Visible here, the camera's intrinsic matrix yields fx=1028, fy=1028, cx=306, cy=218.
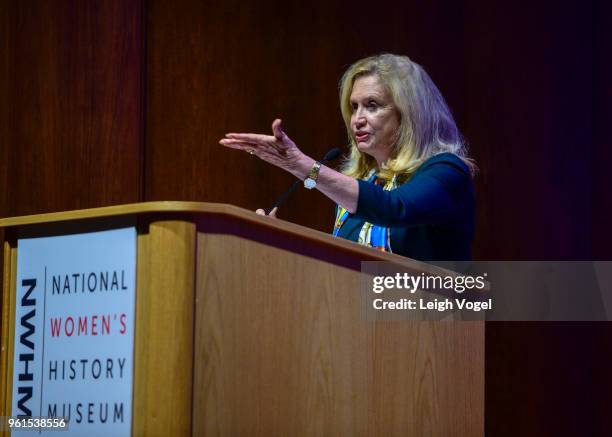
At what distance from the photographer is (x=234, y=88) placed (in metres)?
3.39

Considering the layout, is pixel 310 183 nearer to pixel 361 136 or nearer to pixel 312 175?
pixel 312 175

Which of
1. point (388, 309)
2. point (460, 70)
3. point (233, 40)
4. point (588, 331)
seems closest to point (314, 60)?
point (233, 40)

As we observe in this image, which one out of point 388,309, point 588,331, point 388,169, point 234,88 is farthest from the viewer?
point 234,88

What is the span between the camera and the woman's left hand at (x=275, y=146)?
199 centimetres

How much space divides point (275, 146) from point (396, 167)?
1.98 feet

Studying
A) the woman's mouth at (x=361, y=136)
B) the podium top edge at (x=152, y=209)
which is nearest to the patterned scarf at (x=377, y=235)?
the woman's mouth at (x=361, y=136)

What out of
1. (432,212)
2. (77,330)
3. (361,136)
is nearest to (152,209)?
(77,330)

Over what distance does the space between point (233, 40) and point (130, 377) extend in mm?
1920

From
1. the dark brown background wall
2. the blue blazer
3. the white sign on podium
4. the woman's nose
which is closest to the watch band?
the blue blazer

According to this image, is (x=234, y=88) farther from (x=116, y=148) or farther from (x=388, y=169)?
(x=388, y=169)

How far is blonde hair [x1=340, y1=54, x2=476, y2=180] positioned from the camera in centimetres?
255

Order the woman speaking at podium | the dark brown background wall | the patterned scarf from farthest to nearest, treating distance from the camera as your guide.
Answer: the dark brown background wall < the patterned scarf < the woman speaking at podium

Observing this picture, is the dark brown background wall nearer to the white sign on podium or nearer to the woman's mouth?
the woman's mouth

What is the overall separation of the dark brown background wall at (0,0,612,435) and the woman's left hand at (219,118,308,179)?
126cm
